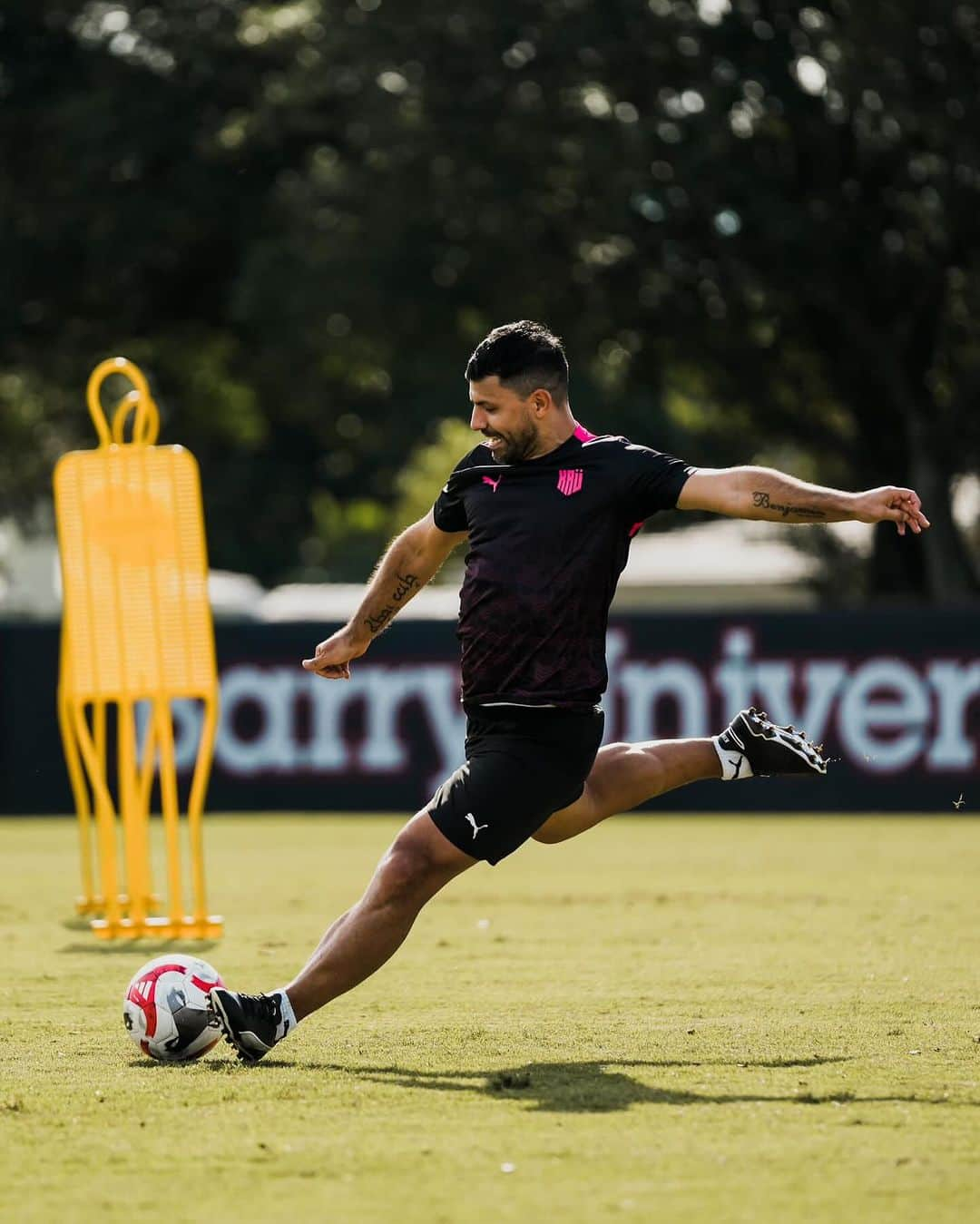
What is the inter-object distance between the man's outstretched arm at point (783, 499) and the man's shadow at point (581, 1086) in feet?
5.56

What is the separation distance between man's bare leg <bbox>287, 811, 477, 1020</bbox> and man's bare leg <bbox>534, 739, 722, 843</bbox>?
70cm

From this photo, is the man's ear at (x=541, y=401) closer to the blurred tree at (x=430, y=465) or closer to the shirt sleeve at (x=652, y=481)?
the shirt sleeve at (x=652, y=481)

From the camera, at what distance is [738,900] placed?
13133 mm

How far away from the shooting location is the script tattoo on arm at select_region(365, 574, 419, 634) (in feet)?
25.6

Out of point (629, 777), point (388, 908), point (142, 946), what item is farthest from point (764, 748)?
point (142, 946)

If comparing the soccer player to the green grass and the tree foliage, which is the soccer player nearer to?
the green grass

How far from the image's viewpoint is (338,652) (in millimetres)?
7754

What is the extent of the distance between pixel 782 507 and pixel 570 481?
737 mm

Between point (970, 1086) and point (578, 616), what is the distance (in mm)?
1924

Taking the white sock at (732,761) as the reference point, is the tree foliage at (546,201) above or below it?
above

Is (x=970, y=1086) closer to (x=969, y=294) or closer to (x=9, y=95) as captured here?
(x=969, y=294)

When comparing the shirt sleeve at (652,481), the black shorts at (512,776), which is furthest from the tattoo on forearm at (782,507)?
the black shorts at (512,776)

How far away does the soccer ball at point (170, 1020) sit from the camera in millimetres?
7164

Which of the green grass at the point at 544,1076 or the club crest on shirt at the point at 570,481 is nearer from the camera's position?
the green grass at the point at 544,1076
